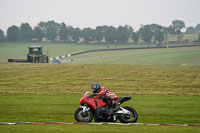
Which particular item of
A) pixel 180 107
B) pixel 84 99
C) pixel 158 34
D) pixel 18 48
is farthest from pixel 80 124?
pixel 158 34

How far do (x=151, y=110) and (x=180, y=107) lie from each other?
198 centimetres

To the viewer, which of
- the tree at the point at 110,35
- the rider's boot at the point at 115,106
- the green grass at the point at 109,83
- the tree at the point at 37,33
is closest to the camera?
the rider's boot at the point at 115,106

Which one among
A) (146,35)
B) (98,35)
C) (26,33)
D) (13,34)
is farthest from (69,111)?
(146,35)

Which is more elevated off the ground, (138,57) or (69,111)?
(69,111)

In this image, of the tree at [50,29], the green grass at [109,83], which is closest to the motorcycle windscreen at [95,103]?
the green grass at [109,83]

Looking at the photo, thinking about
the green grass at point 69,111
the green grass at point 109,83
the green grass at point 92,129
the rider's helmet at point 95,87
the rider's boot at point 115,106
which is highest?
the rider's helmet at point 95,87

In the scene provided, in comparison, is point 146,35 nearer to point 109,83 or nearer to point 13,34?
point 13,34

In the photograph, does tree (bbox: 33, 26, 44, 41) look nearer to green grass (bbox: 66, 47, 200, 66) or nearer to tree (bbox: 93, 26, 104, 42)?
tree (bbox: 93, 26, 104, 42)

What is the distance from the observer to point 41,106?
1836 cm

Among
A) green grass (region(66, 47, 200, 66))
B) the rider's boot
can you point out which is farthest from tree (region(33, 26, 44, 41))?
the rider's boot

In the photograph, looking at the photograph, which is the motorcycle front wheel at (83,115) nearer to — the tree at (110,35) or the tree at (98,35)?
the tree at (110,35)

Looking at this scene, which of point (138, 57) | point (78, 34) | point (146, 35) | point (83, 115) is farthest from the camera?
point (146, 35)

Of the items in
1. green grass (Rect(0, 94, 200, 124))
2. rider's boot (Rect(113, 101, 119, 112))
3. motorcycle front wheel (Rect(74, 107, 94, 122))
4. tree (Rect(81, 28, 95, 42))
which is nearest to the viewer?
rider's boot (Rect(113, 101, 119, 112))

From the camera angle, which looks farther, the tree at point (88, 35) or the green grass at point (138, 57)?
the tree at point (88, 35)
